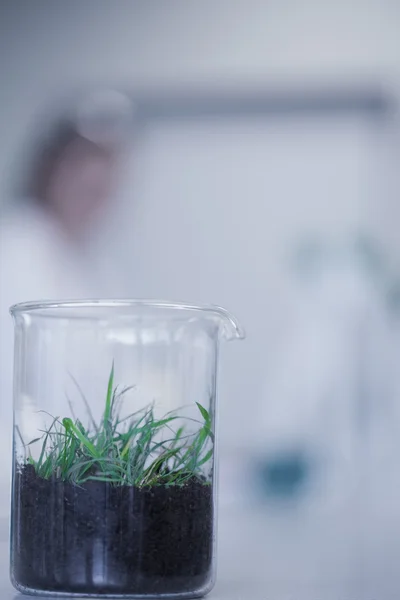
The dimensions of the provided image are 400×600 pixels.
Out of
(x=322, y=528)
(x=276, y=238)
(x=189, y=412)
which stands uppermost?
(x=276, y=238)

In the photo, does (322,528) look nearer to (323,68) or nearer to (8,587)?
(8,587)

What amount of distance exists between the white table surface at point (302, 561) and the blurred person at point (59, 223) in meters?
1.29

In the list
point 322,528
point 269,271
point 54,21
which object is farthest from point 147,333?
point 54,21

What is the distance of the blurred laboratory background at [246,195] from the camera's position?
2.28 meters

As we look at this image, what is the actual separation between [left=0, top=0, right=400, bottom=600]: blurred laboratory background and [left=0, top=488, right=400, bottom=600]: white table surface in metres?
1.18

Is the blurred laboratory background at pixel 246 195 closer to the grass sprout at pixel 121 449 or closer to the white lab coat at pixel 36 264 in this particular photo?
the white lab coat at pixel 36 264

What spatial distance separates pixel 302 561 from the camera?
0.74 meters

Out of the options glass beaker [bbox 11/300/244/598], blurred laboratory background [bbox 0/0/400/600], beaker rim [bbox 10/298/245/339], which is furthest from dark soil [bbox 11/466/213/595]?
blurred laboratory background [bbox 0/0/400/600]

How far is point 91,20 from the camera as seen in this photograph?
227cm

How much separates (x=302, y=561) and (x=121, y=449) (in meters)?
0.29

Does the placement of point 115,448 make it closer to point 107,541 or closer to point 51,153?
point 107,541

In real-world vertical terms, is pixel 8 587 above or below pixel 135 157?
below

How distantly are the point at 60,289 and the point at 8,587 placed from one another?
5.93 feet

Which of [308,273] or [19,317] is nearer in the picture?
[19,317]
